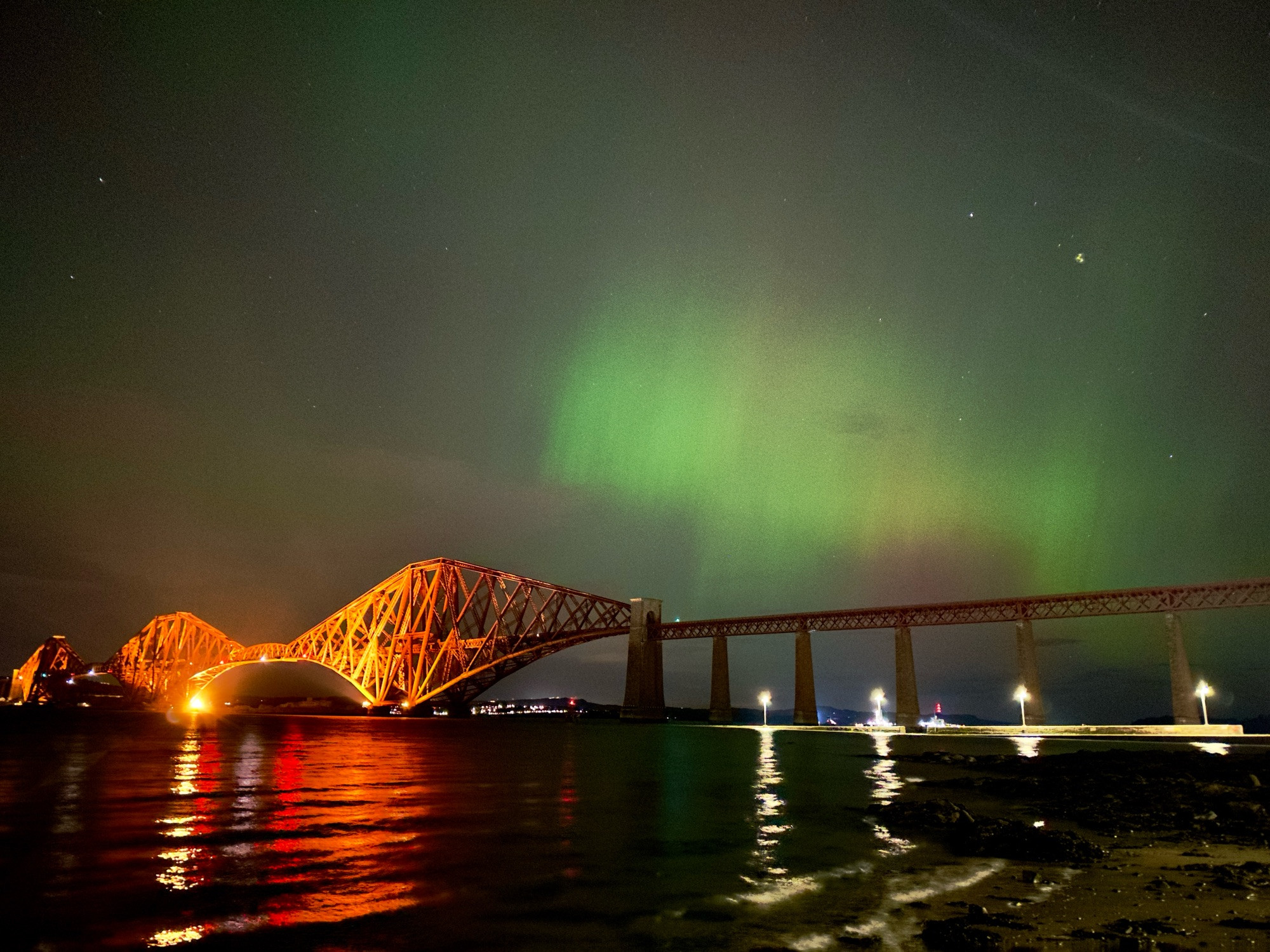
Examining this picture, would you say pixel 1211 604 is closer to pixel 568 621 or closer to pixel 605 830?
pixel 605 830

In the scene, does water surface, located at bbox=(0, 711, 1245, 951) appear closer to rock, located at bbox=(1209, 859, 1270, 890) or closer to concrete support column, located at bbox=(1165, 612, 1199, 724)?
rock, located at bbox=(1209, 859, 1270, 890)

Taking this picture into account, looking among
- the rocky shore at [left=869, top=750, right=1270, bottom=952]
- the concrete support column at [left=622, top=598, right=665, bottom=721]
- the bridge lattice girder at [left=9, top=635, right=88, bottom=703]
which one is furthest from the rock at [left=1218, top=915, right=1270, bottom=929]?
the bridge lattice girder at [left=9, top=635, right=88, bottom=703]

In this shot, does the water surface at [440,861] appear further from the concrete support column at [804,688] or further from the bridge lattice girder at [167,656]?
the bridge lattice girder at [167,656]

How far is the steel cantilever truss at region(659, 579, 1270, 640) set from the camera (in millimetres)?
70625

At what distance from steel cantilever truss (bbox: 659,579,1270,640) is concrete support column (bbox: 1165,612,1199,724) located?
11.7 feet

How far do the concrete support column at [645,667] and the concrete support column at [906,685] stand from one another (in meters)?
38.5

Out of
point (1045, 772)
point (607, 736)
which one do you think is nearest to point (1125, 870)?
point (1045, 772)

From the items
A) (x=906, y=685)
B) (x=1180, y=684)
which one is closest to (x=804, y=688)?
(x=906, y=685)

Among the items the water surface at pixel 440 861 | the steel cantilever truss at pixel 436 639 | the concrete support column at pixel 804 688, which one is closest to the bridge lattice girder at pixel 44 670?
the steel cantilever truss at pixel 436 639

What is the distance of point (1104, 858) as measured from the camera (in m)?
11.4

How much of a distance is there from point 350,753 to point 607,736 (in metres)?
35.4

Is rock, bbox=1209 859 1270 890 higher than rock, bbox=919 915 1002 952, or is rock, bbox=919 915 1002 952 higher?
rock, bbox=919 915 1002 952

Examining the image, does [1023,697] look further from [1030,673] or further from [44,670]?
[44,670]

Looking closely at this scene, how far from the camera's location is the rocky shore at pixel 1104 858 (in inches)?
293
